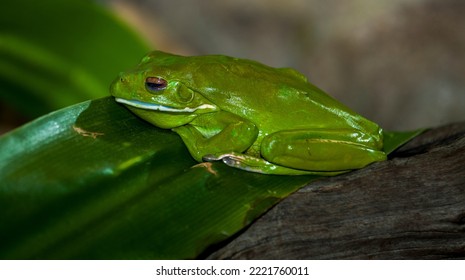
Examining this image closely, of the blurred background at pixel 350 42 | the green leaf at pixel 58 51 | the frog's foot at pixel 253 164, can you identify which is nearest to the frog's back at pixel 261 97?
the frog's foot at pixel 253 164

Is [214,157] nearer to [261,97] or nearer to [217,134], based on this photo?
[217,134]

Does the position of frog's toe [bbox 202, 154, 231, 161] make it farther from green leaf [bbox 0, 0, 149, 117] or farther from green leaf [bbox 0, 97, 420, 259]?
green leaf [bbox 0, 0, 149, 117]

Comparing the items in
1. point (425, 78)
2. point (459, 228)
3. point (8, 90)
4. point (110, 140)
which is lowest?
point (459, 228)

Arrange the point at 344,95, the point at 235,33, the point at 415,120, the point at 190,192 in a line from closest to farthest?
the point at 190,192, the point at 415,120, the point at 344,95, the point at 235,33

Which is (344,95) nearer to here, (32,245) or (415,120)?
(415,120)

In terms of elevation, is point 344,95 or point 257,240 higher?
point 344,95

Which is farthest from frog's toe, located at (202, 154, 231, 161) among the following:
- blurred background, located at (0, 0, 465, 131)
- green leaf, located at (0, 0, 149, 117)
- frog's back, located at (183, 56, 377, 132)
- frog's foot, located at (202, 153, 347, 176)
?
blurred background, located at (0, 0, 465, 131)

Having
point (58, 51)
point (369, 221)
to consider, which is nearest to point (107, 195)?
point (369, 221)

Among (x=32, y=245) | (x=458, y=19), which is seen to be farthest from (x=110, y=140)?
(x=458, y=19)
